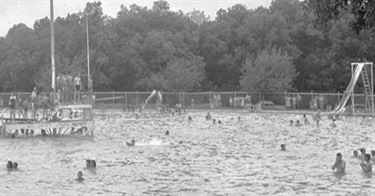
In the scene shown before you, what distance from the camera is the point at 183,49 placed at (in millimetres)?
81938

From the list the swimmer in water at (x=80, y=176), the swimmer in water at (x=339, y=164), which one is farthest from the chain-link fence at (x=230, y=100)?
the swimmer in water at (x=80, y=176)

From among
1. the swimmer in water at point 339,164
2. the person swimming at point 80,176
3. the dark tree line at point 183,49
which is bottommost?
the person swimming at point 80,176

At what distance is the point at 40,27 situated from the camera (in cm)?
9350

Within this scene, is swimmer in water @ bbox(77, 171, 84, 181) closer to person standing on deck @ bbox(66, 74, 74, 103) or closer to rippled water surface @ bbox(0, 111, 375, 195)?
rippled water surface @ bbox(0, 111, 375, 195)

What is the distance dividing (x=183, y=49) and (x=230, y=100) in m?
19.8

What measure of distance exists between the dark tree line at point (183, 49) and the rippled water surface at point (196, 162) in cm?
3305

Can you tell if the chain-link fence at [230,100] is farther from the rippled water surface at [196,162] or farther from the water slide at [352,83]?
the rippled water surface at [196,162]

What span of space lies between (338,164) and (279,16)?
59.9m

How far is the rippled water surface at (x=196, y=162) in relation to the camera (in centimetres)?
1923

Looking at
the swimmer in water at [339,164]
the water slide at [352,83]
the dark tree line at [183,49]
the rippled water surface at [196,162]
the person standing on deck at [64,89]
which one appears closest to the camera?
the rippled water surface at [196,162]

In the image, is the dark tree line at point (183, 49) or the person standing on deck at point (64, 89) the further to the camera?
the dark tree line at point (183, 49)

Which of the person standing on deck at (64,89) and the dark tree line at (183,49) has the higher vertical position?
the dark tree line at (183,49)

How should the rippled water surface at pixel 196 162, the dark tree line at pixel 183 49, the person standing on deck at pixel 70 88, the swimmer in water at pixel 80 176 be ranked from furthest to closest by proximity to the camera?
the dark tree line at pixel 183 49
the person standing on deck at pixel 70 88
the swimmer in water at pixel 80 176
the rippled water surface at pixel 196 162

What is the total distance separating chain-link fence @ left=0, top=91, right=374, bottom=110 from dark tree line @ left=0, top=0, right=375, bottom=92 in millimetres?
5214
